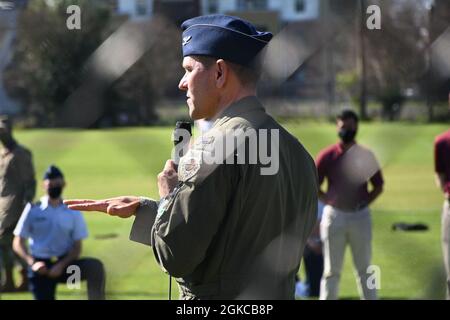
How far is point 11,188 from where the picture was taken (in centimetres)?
539

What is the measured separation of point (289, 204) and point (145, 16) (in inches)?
42.8

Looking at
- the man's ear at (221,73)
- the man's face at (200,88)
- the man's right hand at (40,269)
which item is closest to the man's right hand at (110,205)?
the man's face at (200,88)

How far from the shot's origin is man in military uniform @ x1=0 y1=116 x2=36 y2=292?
206 inches

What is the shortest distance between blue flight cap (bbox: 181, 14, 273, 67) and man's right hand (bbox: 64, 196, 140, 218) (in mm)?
433

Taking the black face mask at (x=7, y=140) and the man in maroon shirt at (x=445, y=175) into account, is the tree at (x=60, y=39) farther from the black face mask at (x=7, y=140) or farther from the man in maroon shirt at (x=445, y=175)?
the man in maroon shirt at (x=445, y=175)

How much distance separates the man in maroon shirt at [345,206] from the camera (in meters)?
6.00

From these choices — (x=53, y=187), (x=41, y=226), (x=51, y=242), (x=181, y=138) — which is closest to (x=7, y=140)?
(x=53, y=187)

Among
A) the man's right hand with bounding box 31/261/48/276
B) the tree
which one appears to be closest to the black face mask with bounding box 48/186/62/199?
the man's right hand with bounding box 31/261/48/276

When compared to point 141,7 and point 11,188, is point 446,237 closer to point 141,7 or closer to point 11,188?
point 11,188

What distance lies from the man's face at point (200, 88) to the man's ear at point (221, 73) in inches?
0.4

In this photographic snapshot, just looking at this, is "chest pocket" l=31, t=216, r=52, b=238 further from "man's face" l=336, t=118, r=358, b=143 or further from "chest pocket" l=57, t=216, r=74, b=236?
"man's face" l=336, t=118, r=358, b=143

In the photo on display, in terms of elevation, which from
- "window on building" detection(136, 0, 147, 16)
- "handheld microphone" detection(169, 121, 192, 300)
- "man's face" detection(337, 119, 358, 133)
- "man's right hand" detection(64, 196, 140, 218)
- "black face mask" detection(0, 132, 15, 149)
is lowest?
"black face mask" detection(0, 132, 15, 149)
